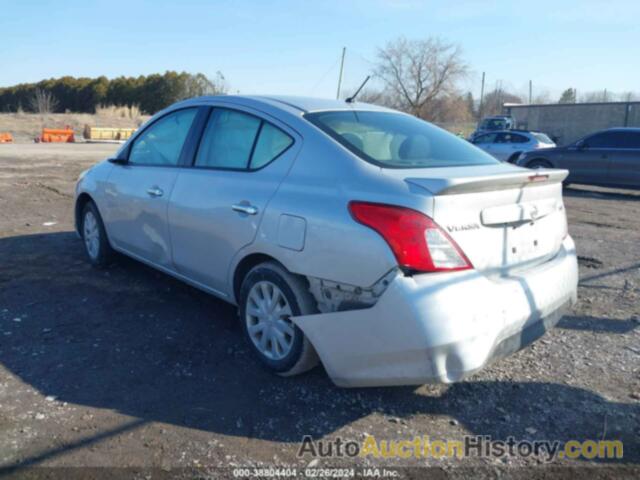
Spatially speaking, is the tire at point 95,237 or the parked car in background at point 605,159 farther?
the parked car in background at point 605,159

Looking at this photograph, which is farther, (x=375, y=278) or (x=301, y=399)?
(x=301, y=399)

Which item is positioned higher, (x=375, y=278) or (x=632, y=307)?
(x=375, y=278)

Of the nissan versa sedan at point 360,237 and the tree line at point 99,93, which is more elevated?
the tree line at point 99,93

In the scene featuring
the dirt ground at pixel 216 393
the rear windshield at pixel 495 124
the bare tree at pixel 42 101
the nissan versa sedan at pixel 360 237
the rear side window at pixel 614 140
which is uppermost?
the bare tree at pixel 42 101

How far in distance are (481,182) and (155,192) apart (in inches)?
104

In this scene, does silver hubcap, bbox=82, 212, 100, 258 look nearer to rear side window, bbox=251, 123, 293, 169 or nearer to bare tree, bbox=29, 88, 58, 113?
rear side window, bbox=251, 123, 293, 169

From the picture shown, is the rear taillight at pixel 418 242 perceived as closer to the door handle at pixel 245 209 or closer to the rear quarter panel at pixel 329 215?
the rear quarter panel at pixel 329 215

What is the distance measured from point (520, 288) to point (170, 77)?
173 ft

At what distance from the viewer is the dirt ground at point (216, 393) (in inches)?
108

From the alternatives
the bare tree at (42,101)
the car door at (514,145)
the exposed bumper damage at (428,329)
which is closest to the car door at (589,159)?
the car door at (514,145)

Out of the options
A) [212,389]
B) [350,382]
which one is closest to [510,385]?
[350,382]

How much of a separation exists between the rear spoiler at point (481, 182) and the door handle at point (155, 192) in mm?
2248

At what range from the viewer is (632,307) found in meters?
4.92

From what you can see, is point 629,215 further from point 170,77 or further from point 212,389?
point 170,77
